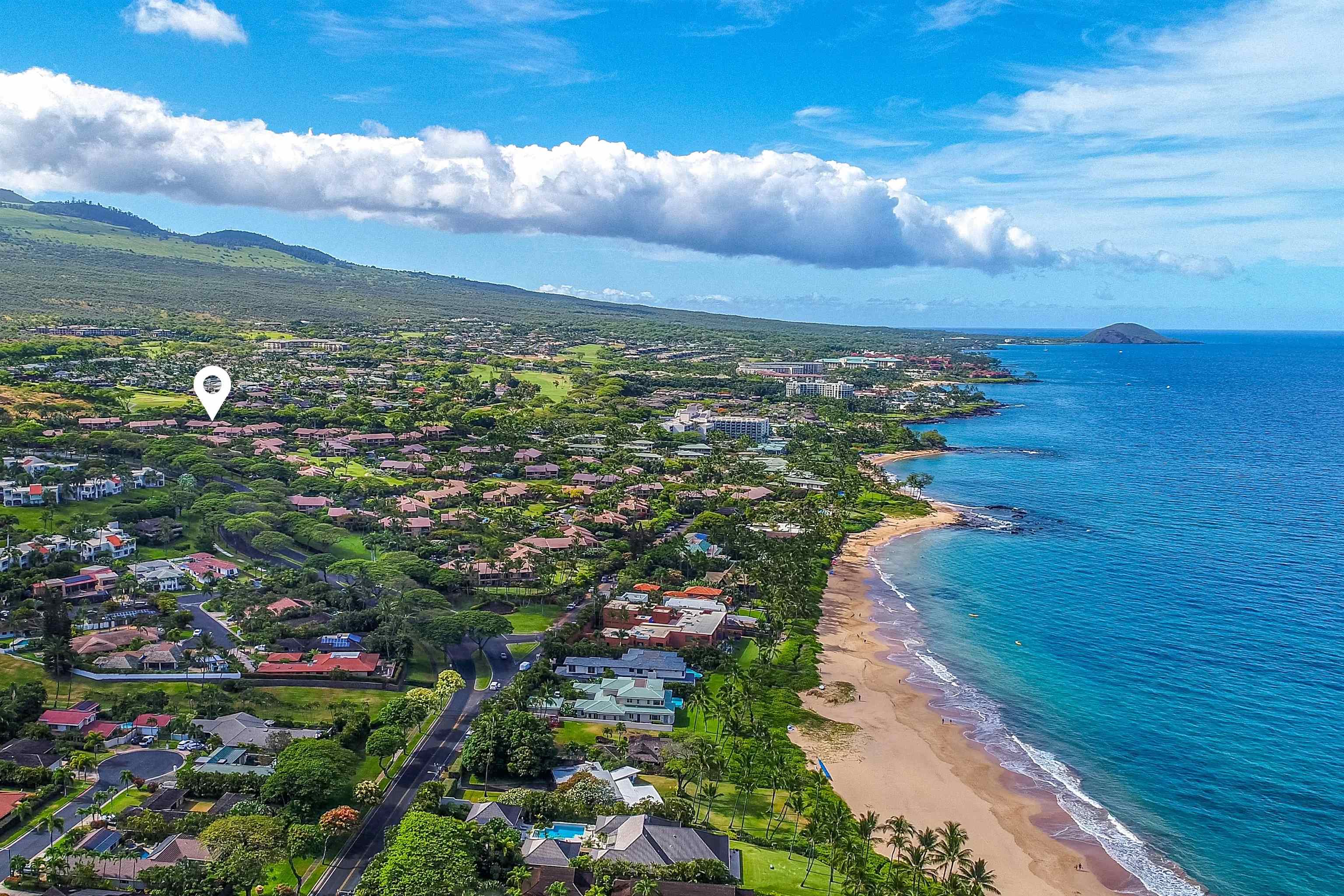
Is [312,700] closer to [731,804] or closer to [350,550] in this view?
[731,804]

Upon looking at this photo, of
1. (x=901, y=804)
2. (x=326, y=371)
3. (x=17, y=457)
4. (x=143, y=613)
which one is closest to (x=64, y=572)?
(x=143, y=613)

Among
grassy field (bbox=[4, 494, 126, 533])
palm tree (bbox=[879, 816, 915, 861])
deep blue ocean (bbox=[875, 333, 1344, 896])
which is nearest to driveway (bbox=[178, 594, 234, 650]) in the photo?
grassy field (bbox=[4, 494, 126, 533])

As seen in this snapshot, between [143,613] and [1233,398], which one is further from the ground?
[1233,398]

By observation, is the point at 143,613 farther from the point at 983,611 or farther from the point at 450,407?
the point at 450,407

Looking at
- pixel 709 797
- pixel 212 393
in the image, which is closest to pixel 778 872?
pixel 709 797

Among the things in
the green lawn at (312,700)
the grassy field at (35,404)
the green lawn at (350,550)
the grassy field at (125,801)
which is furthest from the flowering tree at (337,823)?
the grassy field at (35,404)

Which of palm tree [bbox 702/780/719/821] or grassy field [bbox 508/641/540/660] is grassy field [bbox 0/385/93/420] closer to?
grassy field [bbox 508/641/540/660]
